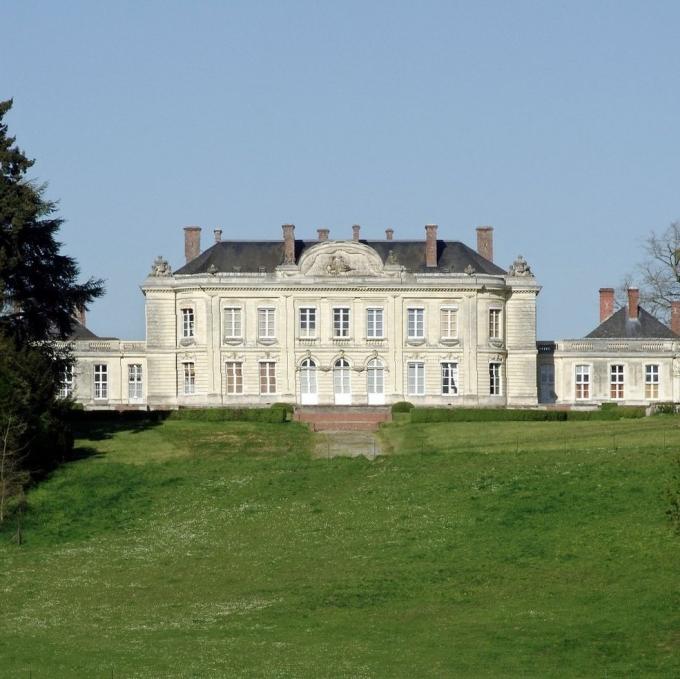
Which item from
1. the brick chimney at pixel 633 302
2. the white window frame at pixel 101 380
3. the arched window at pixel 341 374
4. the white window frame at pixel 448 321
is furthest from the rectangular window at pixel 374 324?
the white window frame at pixel 101 380

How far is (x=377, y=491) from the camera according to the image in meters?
45.9

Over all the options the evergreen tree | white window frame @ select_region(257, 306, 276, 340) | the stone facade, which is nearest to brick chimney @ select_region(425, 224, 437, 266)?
the stone facade

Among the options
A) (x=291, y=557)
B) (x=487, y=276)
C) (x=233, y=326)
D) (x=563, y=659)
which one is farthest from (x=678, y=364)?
(x=563, y=659)

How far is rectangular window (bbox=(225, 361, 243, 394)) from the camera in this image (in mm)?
76875

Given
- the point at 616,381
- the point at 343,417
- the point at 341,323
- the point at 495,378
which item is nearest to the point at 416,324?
the point at 341,323

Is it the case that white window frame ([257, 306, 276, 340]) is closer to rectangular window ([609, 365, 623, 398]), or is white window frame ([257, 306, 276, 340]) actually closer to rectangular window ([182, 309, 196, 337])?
rectangular window ([182, 309, 196, 337])

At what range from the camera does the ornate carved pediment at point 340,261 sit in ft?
251

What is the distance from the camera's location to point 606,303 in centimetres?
8619

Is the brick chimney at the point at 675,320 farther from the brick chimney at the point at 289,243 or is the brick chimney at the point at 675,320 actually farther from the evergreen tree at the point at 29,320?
the evergreen tree at the point at 29,320

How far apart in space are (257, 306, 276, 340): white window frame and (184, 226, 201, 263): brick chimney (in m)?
5.41

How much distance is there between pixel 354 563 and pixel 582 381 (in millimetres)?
45932

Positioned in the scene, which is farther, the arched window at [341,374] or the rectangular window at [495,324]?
the rectangular window at [495,324]

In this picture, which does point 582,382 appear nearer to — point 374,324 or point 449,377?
point 449,377

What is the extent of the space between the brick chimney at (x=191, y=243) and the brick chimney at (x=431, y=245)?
414 inches
